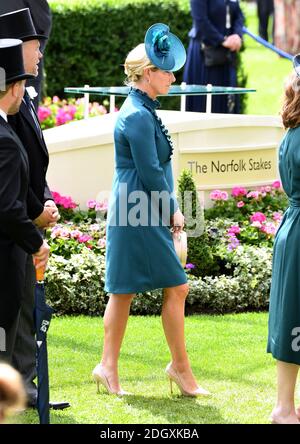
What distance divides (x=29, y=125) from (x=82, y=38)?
8.66 metres

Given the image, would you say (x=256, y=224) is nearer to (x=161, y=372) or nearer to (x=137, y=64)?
(x=161, y=372)

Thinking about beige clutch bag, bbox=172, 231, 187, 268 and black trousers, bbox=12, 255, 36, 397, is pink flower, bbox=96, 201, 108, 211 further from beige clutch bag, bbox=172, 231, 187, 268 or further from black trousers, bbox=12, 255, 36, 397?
black trousers, bbox=12, 255, 36, 397

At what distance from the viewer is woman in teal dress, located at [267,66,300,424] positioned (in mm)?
5395

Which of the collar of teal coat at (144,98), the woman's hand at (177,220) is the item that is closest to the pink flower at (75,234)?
the woman's hand at (177,220)

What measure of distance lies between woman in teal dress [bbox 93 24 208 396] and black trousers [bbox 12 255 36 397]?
1.33ft

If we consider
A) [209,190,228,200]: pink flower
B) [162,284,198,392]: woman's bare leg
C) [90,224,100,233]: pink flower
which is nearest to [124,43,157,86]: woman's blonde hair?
[162,284,198,392]: woman's bare leg

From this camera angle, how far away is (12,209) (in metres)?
4.86

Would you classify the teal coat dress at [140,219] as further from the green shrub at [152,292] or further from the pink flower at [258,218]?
the pink flower at [258,218]

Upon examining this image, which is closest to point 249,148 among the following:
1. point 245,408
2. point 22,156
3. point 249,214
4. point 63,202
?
point 249,214

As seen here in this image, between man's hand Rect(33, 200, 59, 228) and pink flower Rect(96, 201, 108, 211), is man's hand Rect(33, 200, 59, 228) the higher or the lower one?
the higher one

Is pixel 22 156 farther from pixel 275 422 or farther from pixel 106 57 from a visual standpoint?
pixel 106 57

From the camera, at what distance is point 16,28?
559 centimetres

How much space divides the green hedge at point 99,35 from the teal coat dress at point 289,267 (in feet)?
28.1

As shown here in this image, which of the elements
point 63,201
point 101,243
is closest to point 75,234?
point 101,243
